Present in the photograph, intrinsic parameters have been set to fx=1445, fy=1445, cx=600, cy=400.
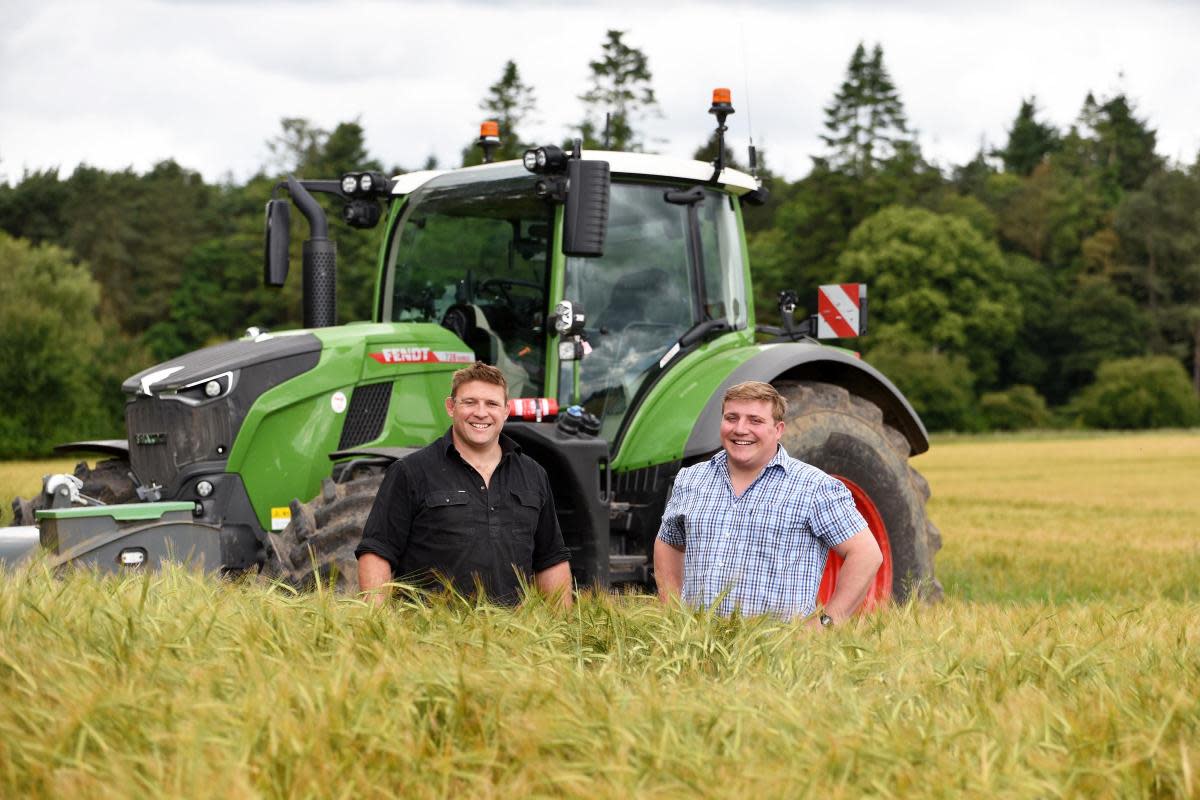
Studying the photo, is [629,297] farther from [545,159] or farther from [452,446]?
[452,446]

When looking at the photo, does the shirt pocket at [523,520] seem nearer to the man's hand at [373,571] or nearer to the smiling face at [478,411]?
the smiling face at [478,411]

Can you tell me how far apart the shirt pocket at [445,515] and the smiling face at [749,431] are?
0.89 metres

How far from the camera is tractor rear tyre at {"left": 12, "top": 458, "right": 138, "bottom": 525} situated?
6922 mm

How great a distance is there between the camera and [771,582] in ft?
15.7

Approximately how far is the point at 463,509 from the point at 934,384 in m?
54.1

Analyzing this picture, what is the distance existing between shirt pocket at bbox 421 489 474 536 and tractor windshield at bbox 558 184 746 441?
214 cm

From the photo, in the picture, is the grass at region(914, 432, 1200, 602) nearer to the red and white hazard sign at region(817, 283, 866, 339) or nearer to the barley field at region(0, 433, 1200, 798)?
the red and white hazard sign at region(817, 283, 866, 339)

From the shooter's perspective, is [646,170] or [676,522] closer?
[676,522]

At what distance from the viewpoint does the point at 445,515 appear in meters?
4.74

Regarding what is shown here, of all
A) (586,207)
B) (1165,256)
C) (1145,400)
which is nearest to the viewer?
(586,207)

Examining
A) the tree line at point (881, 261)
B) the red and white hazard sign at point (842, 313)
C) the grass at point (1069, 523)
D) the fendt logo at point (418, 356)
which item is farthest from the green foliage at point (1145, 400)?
the fendt logo at point (418, 356)

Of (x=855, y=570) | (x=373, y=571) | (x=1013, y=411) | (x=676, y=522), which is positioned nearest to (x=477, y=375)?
(x=373, y=571)

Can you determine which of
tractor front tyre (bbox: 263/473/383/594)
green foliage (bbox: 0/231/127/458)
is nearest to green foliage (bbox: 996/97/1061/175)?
green foliage (bbox: 0/231/127/458)

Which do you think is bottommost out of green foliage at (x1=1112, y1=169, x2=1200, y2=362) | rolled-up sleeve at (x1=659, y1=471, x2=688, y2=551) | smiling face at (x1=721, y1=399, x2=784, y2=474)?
rolled-up sleeve at (x1=659, y1=471, x2=688, y2=551)
